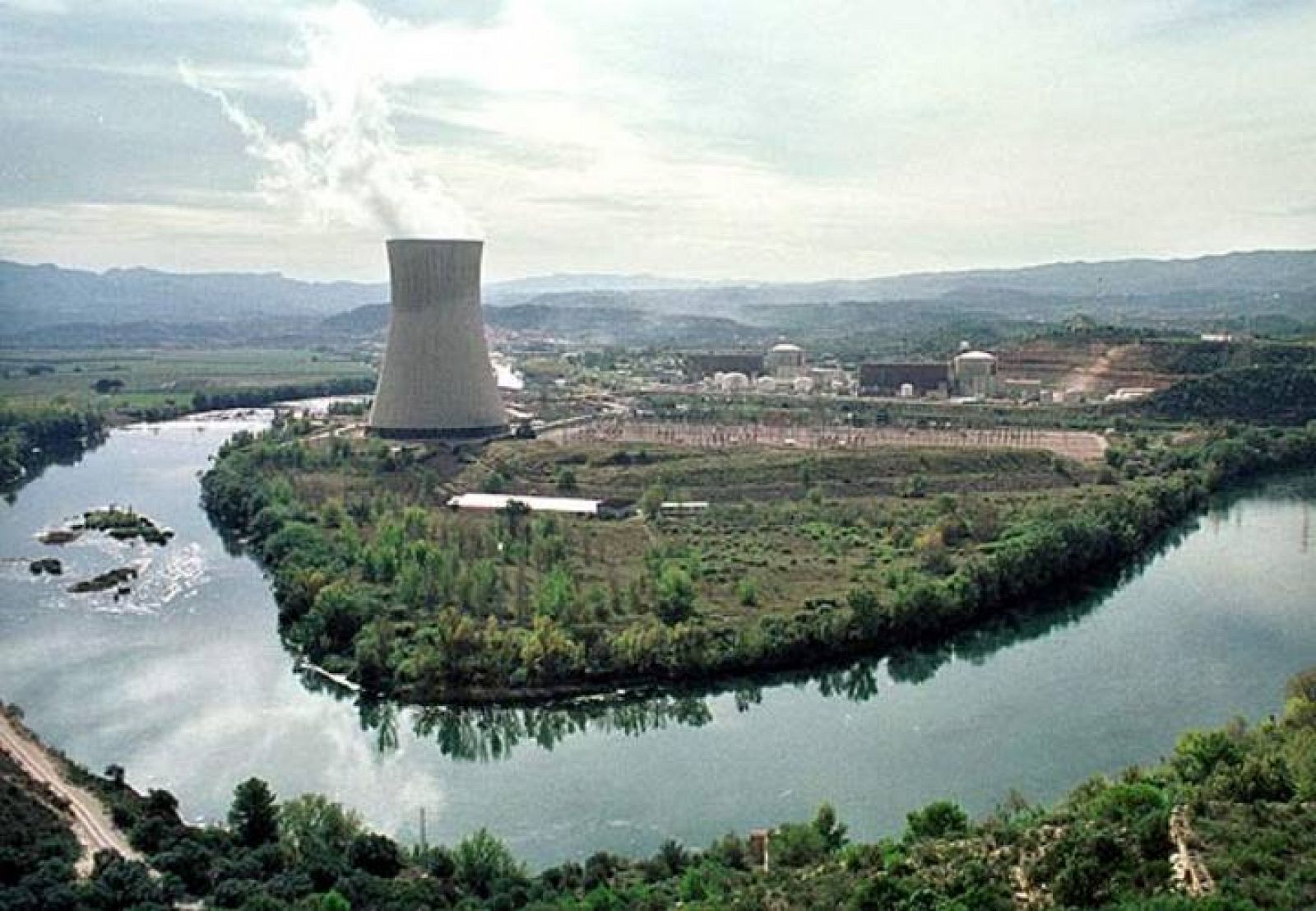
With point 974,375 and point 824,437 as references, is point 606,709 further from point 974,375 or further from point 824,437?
point 974,375

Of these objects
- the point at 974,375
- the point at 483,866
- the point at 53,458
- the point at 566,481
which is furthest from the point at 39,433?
the point at 483,866

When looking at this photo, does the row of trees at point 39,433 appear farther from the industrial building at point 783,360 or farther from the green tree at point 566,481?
the industrial building at point 783,360

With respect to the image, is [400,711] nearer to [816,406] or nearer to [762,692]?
[762,692]

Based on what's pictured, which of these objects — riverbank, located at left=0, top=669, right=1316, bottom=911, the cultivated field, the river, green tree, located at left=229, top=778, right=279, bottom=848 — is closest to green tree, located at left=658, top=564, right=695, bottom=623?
the river

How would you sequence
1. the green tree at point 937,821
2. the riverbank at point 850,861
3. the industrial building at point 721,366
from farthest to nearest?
1. the industrial building at point 721,366
2. the green tree at point 937,821
3. the riverbank at point 850,861

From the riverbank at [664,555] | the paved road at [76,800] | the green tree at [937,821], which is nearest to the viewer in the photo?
the green tree at [937,821]

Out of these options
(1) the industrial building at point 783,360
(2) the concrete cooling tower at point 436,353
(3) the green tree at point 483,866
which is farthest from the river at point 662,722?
(1) the industrial building at point 783,360
